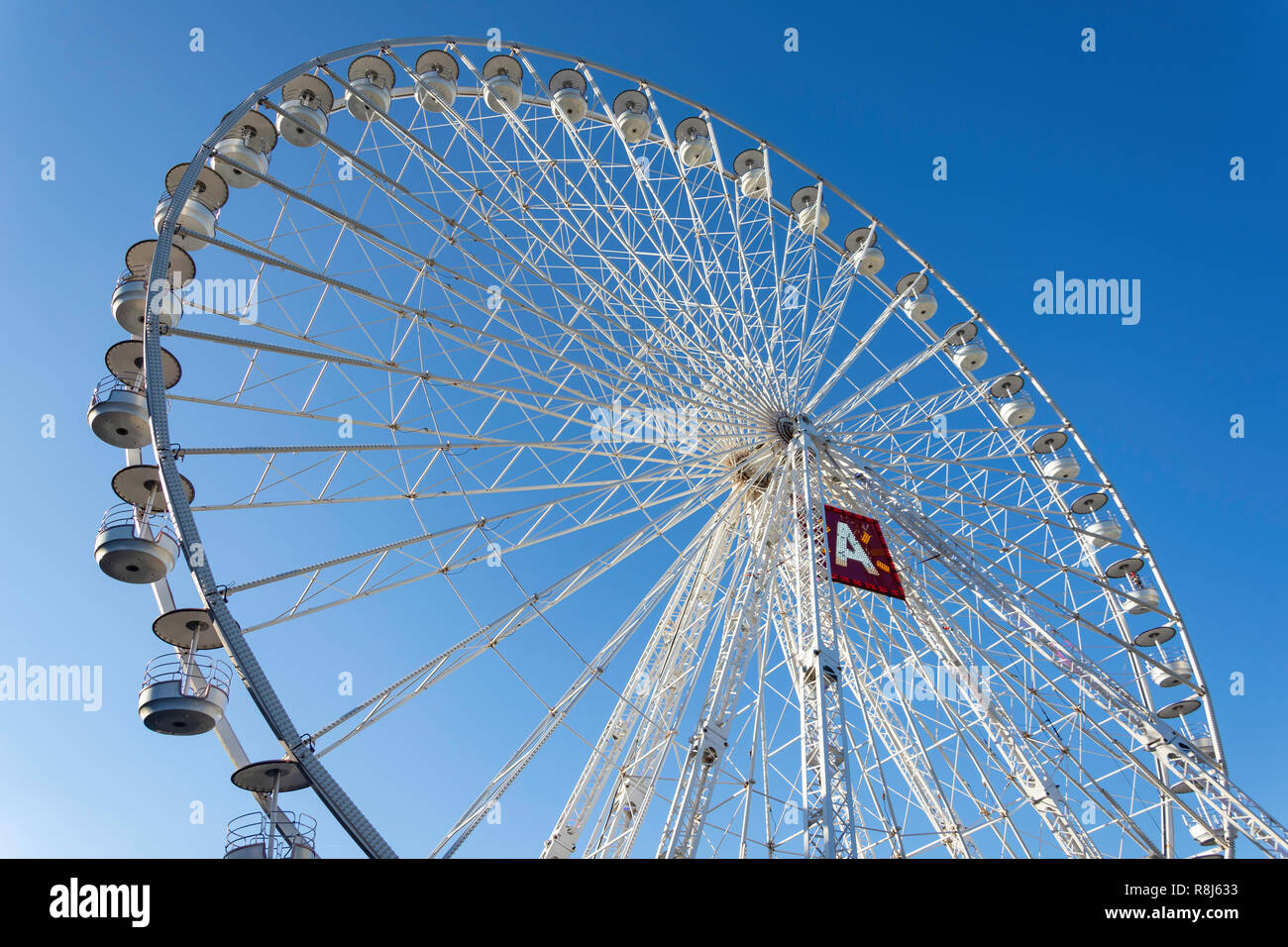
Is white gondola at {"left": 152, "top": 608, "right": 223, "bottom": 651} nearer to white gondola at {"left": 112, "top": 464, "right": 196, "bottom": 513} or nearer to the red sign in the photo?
white gondola at {"left": 112, "top": 464, "right": 196, "bottom": 513}

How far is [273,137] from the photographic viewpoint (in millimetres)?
16750

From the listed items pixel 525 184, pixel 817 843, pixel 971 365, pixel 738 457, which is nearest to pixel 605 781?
pixel 817 843

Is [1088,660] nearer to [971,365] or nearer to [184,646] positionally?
[971,365]

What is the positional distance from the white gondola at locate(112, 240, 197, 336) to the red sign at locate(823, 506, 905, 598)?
11.7 m

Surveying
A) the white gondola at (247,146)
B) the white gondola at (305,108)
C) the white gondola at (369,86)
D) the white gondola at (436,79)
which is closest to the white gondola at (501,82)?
the white gondola at (436,79)

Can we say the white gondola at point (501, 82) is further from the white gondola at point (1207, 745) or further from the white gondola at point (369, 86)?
the white gondola at point (1207, 745)

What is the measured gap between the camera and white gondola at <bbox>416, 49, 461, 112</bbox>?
19.7 meters

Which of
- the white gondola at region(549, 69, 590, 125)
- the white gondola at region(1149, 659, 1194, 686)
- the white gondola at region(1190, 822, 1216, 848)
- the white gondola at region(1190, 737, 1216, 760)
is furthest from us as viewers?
the white gondola at region(1149, 659, 1194, 686)

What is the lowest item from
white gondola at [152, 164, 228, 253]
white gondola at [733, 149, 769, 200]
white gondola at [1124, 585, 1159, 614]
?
white gondola at [1124, 585, 1159, 614]

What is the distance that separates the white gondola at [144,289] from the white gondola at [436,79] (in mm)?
6912

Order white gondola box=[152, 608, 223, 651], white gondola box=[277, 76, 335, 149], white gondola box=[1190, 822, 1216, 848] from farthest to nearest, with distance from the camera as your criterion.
→ white gondola box=[1190, 822, 1216, 848]
white gondola box=[277, 76, 335, 149]
white gondola box=[152, 608, 223, 651]

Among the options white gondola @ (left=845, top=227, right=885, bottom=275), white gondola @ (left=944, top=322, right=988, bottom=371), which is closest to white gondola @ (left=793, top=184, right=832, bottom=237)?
white gondola @ (left=845, top=227, right=885, bottom=275)

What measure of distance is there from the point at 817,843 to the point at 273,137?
15.1 meters

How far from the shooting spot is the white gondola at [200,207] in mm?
14281
